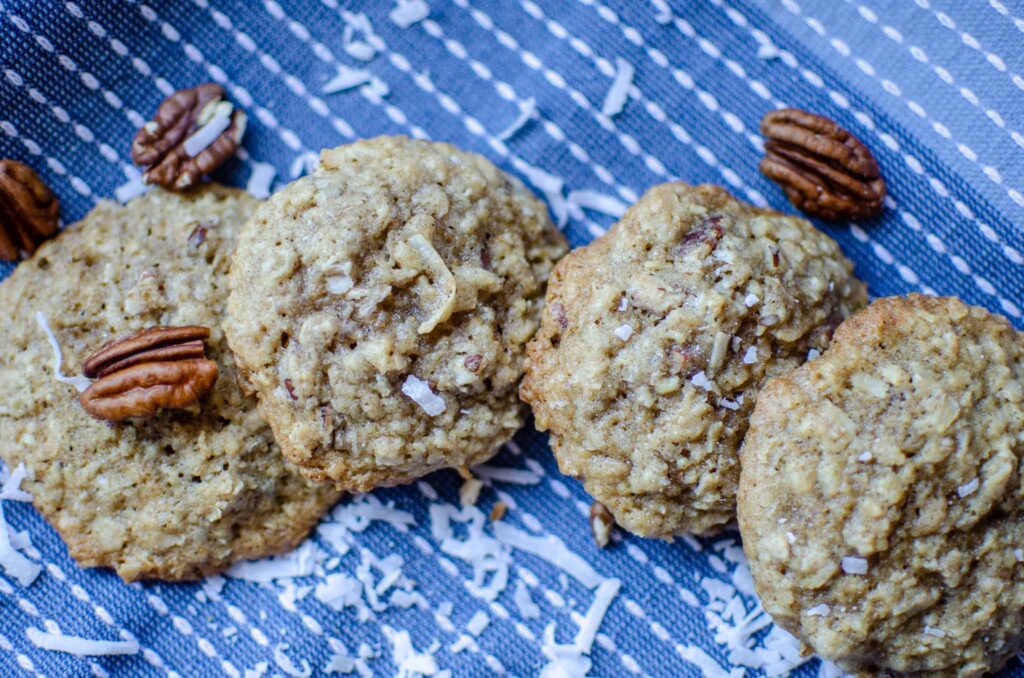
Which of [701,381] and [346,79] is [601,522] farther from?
[346,79]

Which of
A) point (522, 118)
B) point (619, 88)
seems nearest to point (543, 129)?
point (522, 118)

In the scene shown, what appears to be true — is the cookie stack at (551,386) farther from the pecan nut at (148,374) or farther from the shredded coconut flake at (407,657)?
the shredded coconut flake at (407,657)

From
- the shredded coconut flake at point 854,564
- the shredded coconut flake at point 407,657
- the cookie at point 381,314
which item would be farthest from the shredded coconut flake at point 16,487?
the shredded coconut flake at point 854,564

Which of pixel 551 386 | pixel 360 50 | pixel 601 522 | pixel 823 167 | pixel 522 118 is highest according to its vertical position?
pixel 823 167

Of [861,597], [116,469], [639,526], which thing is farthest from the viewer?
[116,469]

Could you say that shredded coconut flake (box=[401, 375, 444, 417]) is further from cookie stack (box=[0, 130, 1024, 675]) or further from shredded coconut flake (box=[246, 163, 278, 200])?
shredded coconut flake (box=[246, 163, 278, 200])

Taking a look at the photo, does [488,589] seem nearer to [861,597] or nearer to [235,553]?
[235,553]

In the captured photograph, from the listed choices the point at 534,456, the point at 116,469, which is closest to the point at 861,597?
the point at 534,456
